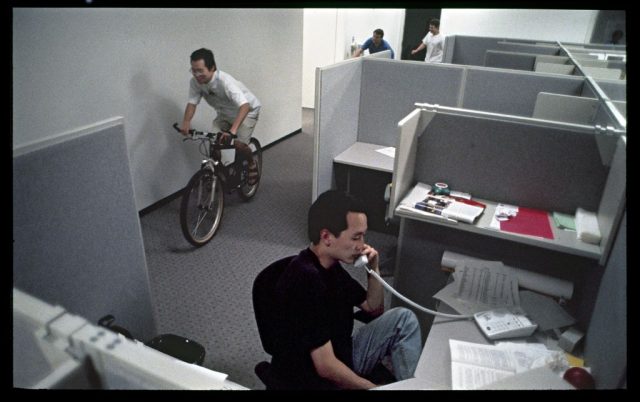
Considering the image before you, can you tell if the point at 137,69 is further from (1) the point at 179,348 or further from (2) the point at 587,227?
(2) the point at 587,227

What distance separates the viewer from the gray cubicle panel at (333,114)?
2.25 meters

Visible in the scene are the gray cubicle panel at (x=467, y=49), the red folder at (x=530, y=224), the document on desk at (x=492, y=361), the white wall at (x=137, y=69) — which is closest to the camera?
the document on desk at (x=492, y=361)

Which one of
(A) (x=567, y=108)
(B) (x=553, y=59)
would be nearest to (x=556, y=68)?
(B) (x=553, y=59)

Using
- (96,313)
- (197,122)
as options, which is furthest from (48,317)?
(197,122)

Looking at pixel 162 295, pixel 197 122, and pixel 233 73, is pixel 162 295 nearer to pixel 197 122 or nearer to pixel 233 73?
pixel 197 122

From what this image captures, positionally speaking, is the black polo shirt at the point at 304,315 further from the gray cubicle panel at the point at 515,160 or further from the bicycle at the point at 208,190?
the bicycle at the point at 208,190

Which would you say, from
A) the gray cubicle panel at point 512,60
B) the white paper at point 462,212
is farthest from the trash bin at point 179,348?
the gray cubicle panel at point 512,60

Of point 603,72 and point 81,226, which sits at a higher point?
point 603,72

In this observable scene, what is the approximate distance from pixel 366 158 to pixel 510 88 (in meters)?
0.93

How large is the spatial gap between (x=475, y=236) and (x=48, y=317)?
4.85ft

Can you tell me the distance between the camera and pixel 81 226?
0.99 meters

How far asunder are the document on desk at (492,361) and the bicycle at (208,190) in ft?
5.75

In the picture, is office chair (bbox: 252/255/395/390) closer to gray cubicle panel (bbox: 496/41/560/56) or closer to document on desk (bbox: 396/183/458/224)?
document on desk (bbox: 396/183/458/224)

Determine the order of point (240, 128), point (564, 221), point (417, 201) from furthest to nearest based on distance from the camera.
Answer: point (240, 128) < point (417, 201) < point (564, 221)
